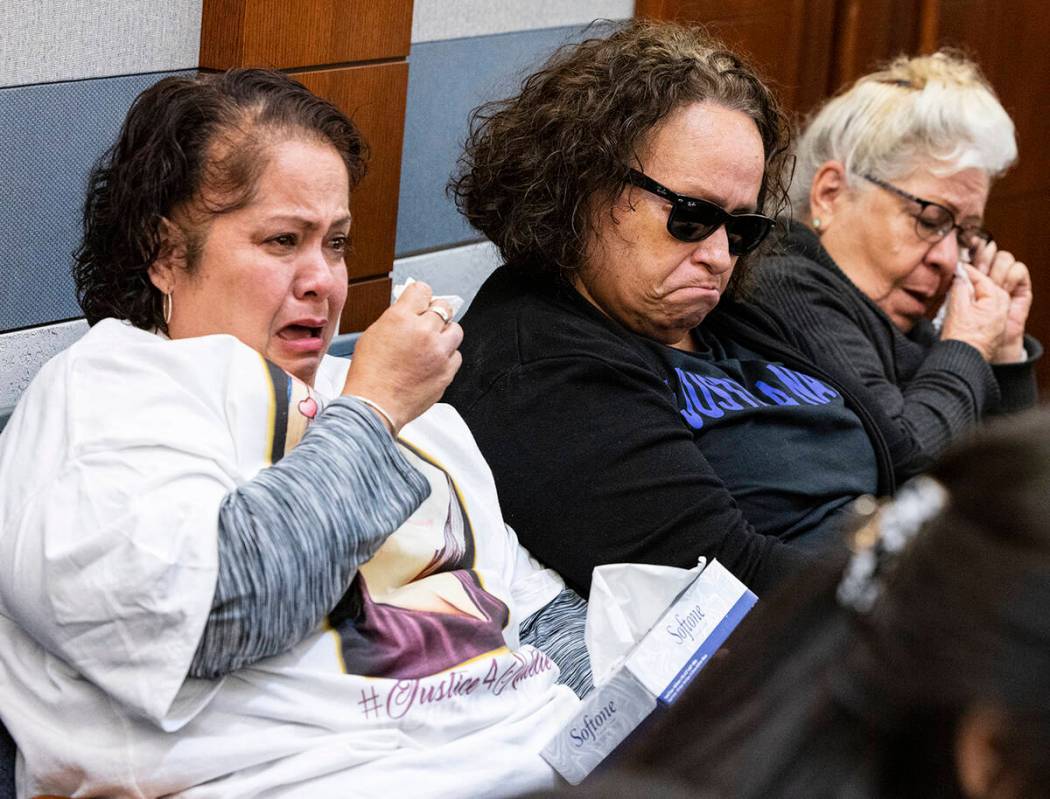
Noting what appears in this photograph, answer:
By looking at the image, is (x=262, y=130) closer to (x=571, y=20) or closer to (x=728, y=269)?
(x=728, y=269)

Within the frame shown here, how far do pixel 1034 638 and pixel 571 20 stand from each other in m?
3.24

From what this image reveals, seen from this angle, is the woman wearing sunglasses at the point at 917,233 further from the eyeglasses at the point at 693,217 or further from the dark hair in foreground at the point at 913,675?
the dark hair in foreground at the point at 913,675

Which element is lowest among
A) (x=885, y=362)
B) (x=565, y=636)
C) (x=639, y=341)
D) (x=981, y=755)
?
(x=565, y=636)

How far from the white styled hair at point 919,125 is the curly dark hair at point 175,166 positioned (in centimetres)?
189

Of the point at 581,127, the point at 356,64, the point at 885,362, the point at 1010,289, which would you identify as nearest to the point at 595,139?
the point at 581,127

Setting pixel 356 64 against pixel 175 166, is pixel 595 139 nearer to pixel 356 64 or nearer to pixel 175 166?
pixel 356 64

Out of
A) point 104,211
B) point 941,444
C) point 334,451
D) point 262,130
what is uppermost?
point 262,130

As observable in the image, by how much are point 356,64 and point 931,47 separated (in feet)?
8.49

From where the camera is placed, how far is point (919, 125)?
3457 mm

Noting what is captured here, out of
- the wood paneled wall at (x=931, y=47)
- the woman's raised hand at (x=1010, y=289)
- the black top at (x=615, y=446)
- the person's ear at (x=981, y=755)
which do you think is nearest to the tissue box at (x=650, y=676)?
the black top at (x=615, y=446)

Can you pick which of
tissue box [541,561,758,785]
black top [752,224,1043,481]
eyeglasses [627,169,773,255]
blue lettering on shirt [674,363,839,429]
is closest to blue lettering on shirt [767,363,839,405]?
blue lettering on shirt [674,363,839,429]

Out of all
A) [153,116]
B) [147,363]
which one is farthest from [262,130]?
[147,363]

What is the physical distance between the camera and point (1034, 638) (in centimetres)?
68

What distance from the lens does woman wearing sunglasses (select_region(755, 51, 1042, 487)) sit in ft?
11.0
